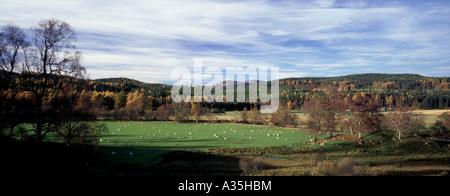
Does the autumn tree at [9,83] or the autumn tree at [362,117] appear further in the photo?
the autumn tree at [362,117]

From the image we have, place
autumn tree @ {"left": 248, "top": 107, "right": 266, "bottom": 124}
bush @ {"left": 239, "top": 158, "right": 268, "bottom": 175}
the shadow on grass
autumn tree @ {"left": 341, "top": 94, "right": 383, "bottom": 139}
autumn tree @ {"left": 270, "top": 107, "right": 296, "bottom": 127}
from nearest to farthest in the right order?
the shadow on grass → bush @ {"left": 239, "top": 158, "right": 268, "bottom": 175} → autumn tree @ {"left": 341, "top": 94, "right": 383, "bottom": 139} → autumn tree @ {"left": 270, "top": 107, "right": 296, "bottom": 127} → autumn tree @ {"left": 248, "top": 107, "right": 266, "bottom": 124}

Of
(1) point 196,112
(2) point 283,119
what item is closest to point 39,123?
(2) point 283,119

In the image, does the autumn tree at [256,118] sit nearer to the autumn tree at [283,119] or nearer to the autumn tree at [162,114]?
the autumn tree at [283,119]

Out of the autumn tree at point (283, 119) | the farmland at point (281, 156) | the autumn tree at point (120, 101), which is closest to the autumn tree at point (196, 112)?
the autumn tree at point (283, 119)

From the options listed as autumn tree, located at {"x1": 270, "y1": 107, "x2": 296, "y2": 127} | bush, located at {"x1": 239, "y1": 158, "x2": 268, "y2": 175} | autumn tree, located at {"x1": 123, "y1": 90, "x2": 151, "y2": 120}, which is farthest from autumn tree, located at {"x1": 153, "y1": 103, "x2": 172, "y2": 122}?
bush, located at {"x1": 239, "y1": 158, "x2": 268, "y2": 175}

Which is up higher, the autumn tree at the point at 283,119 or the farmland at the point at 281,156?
the autumn tree at the point at 283,119

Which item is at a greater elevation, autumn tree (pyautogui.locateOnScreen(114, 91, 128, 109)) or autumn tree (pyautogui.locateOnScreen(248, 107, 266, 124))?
autumn tree (pyautogui.locateOnScreen(114, 91, 128, 109))

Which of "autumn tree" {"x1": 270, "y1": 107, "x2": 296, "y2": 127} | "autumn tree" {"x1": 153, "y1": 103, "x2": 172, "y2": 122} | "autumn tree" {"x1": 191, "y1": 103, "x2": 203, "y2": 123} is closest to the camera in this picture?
"autumn tree" {"x1": 270, "y1": 107, "x2": 296, "y2": 127}

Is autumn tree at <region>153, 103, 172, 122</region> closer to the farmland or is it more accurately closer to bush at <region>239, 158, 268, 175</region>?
the farmland

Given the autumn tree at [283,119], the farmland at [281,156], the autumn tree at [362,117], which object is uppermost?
the autumn tree at [362,117]
